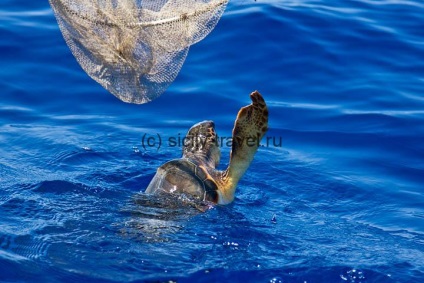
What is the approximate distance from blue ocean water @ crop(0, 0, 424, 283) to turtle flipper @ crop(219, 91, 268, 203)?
0.19 m

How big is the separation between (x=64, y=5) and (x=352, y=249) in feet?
8.62

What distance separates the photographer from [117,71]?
17.1 feet

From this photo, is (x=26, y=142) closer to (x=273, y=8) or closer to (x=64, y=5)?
(x=64, y=5)

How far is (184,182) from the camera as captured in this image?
577 centimetres

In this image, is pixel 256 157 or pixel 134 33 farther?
pixel 256 157

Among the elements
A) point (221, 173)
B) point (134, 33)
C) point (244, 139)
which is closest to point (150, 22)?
point (134, 33)

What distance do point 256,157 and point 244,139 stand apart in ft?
3.85

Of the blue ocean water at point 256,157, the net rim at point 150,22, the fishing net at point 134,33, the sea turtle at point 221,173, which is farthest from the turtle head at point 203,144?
the net rim at point 150,22

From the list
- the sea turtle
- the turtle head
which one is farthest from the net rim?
the turtle head

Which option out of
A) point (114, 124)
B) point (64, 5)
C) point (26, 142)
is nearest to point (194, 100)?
point (114, 124)

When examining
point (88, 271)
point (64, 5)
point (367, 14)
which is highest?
point (367, 14)

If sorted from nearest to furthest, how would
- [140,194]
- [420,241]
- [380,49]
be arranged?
[420,241]
[140,194]
[380,49]

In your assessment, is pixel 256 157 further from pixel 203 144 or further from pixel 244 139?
pixel 244 139

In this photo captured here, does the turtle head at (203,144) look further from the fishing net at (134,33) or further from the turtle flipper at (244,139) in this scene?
the fishing net at (134,33)
